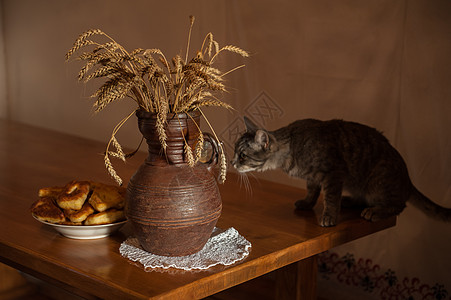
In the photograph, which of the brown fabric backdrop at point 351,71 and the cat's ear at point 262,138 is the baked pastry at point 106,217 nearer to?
the cat's ear at point 262,138

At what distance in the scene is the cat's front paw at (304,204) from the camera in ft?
7.83

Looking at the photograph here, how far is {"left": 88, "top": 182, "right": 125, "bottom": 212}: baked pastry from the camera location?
1942 mm

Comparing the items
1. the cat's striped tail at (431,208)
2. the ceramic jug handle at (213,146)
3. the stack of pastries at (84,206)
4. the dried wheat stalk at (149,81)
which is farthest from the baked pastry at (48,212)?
the cat's striped tail at (431,208)

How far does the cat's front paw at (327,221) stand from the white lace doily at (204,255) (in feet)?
1.15

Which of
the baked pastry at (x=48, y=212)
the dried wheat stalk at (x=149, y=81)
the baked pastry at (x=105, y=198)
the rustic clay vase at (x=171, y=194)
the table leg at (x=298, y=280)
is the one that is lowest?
the table leg at (x=298, y=280)

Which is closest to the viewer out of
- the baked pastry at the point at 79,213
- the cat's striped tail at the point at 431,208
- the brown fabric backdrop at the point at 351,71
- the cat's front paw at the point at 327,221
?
the baked pastry at the point at 79,213

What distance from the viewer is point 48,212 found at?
77.1 inches

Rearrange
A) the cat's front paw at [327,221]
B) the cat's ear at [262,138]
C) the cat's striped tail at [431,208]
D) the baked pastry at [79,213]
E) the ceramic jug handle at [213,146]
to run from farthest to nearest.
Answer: the cat's striped tail at [431,208] < the cat's ear at [262,138] < the cat's front paw at [327,221] < the baked pastry at [79,213] < the ceramic jug handle at [213,146]

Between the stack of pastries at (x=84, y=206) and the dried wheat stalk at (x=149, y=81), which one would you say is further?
the stack of pastries at (x=84, y=206)

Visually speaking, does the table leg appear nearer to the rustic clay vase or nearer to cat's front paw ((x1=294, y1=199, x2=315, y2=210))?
cat's front paw ((x1=294, y1=199, x2=315, y2=210))

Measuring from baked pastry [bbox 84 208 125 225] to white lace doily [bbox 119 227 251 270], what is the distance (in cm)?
8

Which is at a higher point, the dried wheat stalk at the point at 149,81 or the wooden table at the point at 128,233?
the dried wheat stalk at the point at 149,81

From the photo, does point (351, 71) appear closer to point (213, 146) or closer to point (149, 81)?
point (213, 146)

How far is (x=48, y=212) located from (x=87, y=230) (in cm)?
15
